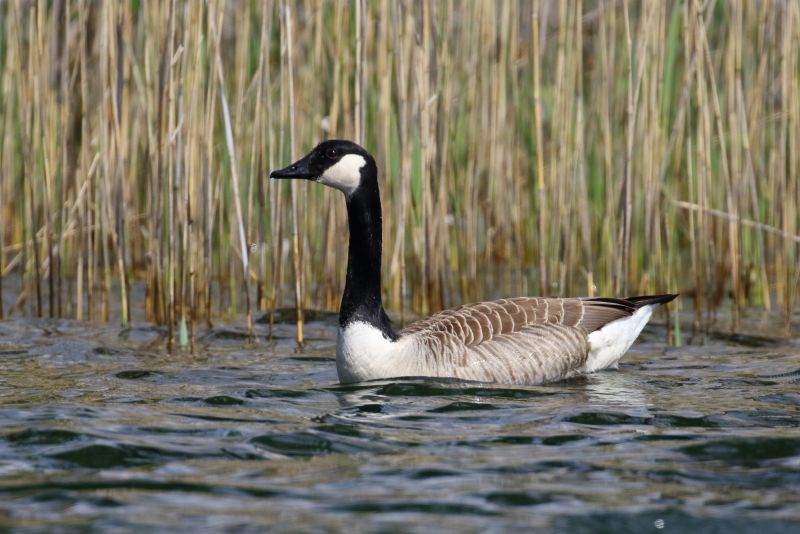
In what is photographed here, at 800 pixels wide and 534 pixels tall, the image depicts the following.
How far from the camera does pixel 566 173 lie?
31.6ft

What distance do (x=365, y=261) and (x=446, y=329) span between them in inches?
26.7

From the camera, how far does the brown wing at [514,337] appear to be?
25.3 ft

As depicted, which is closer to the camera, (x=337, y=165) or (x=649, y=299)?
(x=337, y=165)

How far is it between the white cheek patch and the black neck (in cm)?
4

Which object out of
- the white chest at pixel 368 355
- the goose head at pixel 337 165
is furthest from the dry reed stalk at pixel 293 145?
the white chest at pixel 368 355

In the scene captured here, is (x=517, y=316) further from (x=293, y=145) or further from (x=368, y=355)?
(x=293, y=145)

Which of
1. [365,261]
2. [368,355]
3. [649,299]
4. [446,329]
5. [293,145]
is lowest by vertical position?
[368,355]

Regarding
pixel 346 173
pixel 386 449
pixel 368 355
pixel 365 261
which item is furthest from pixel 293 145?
pixel 386 449

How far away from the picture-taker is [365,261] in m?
7.77

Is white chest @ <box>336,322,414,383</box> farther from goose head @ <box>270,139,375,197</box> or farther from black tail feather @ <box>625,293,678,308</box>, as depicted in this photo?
black tail feather @ <box>625,293,678,308</box>

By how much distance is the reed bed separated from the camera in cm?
870

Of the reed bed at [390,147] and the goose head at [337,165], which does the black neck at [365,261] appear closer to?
the goose head at [337,165]

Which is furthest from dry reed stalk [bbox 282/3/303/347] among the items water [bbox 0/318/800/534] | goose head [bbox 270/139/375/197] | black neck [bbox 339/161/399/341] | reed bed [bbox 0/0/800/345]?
goose head [bbox 270/139/375/197]

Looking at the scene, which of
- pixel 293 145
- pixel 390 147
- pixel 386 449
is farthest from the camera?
pixel 390 147
